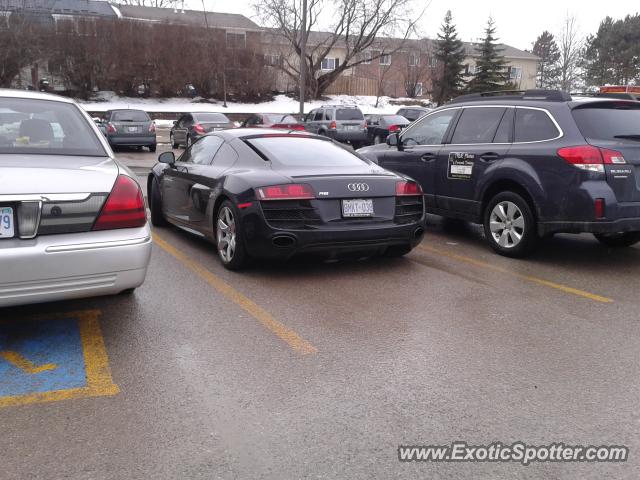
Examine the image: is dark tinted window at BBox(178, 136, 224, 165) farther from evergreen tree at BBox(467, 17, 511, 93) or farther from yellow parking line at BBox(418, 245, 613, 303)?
evergreen tree at BBox(467, 17, 511, 93)

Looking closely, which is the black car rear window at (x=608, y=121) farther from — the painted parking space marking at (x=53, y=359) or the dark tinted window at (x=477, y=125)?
the painted parking space marking at (x=53, y=359)

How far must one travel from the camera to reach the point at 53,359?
157 inches

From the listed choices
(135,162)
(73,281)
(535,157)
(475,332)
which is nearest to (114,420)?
(73,281)

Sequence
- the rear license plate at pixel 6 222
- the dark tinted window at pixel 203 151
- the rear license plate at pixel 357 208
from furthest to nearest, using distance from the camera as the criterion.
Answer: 1. the dark tinted window at pixel 203 151
2. the rear license plate at pixel 357 208
3. the rear license plate at pixel 6 222

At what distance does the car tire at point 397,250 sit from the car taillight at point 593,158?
5.74ft

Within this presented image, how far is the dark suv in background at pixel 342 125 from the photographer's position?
24570 millimetres

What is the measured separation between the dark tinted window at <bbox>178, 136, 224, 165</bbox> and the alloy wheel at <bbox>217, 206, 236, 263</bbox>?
108 centimetres

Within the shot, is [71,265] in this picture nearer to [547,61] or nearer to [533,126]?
[533,126]

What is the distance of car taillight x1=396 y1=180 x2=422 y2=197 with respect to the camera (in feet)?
20.1

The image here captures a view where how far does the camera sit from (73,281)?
13.0 feet

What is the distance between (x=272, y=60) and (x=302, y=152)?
45.6 metres

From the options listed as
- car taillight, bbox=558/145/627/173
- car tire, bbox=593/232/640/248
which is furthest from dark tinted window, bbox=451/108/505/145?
car tire, bbox=593/232/640/248

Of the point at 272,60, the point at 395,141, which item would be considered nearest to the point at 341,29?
the point at 272,60

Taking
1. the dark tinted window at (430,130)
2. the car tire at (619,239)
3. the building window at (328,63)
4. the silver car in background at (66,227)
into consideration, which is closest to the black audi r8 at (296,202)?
the silver car in background at (66,227)
